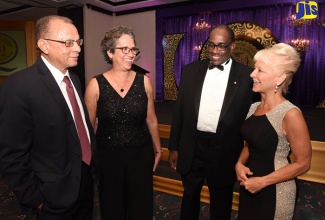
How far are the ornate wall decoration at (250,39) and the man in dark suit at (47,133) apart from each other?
27.3ft

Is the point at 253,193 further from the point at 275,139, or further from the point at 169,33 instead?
the point at 169,33

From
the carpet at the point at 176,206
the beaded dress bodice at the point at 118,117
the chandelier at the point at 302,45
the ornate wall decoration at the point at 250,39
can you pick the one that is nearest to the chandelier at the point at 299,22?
the chandelier at the point at 302,45

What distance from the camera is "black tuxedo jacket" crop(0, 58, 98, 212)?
1.41 m

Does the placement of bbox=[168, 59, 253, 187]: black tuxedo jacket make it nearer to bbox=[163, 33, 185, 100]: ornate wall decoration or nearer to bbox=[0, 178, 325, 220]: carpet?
bbox=[0, 178, 325, 220]: carpet

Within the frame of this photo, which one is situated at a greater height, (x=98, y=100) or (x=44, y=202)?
(x=98, y=100)

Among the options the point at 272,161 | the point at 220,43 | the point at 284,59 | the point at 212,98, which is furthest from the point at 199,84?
the point at 272,161

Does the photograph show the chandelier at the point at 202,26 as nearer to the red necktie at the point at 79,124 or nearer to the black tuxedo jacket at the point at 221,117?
the black tuxedo jacket at the point at 221,117

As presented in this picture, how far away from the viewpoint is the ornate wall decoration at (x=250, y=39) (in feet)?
29.1

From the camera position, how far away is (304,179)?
3.74m

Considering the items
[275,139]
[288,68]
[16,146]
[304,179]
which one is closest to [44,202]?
[16,146]

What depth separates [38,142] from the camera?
4.97 ft

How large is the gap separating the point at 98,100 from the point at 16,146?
30.1 inches

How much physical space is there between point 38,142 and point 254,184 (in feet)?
4.59

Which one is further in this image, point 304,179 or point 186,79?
point 304,179
